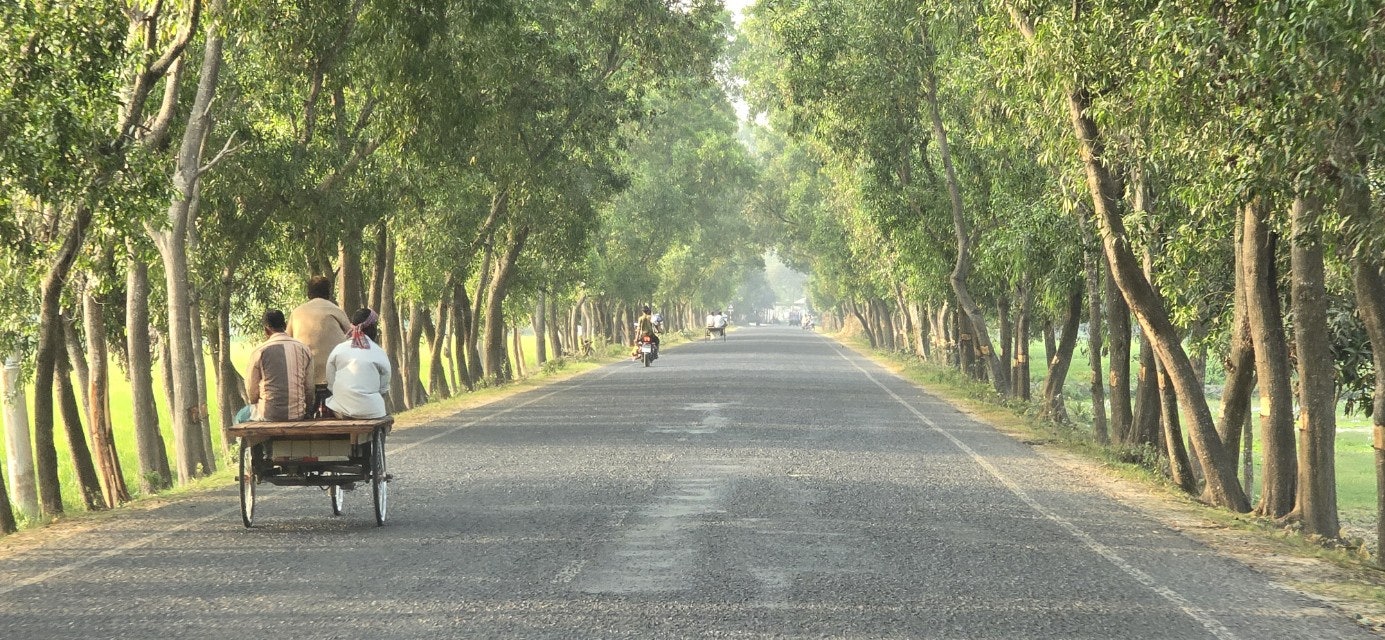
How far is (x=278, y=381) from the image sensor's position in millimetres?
10930

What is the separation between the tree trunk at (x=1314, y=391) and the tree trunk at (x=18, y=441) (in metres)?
19.9

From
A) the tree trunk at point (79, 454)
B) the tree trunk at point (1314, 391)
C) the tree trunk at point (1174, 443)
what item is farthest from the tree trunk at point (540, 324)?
the tree trunk at point (1314, 391)

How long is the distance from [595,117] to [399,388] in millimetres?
7830

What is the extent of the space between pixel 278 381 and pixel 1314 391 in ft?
31.2

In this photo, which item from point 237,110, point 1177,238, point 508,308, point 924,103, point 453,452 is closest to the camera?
point 1177,238

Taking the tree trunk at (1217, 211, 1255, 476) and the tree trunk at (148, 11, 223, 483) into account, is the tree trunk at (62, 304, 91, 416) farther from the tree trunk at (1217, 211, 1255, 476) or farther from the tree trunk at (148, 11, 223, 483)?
the tree trunk at (1217, 211, 1255, 476)

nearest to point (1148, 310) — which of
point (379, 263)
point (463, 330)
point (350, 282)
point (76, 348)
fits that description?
point (350, 282)

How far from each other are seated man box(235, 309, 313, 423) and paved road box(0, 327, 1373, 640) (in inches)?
34.6

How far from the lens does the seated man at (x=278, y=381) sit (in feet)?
35.8

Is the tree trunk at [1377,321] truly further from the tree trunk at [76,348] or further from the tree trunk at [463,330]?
the tree trunk at [463,330]

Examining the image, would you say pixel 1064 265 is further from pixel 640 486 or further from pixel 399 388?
pixel 399 388

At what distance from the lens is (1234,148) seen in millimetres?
11828

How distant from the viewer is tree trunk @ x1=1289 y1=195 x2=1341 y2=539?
13766mm

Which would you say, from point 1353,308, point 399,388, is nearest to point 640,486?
point 1353,308
